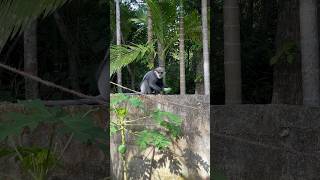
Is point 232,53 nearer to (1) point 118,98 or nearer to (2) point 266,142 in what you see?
(2) point 266,142

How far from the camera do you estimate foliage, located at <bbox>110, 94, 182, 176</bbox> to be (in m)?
1.24

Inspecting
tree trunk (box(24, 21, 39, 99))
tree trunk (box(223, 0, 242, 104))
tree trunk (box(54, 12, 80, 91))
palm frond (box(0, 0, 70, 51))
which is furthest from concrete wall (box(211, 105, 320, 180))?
palm frond (box(0, 0, 70, 51))

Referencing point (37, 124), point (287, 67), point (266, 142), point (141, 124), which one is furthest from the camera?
point (287, 67)

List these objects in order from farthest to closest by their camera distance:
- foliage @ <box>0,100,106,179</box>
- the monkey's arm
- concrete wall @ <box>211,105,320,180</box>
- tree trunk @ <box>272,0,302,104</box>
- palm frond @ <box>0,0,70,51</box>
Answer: tree trunk @ <box>272,0,302,104</box>, concrete wall @ <box>211,105,320,180</box>, the monkey's arm, foliage @ <box>0,100,106,179</box>, palm frond @ <box>0,0,70,51</box>

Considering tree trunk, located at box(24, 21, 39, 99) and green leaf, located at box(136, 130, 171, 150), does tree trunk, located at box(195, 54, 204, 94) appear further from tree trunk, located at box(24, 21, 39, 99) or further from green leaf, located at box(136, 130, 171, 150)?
tree trunk, located at box(24, 21, 39, 99)

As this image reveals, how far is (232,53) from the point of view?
73.6 inches

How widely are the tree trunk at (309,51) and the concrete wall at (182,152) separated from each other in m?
0.80

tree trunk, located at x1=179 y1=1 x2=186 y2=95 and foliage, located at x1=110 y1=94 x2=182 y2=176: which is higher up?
tree trunk, located at x1=179 y1=1 x2=186 y2=95

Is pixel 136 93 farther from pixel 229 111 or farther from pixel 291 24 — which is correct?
pixel 291 24

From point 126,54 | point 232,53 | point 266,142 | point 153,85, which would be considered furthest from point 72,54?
point 266,142

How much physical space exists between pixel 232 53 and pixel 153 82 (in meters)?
0.78

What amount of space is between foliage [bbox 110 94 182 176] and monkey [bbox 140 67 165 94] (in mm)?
45

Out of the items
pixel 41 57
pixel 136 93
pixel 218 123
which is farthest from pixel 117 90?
pixel 218 123

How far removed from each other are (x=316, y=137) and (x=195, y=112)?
747 millimetres
